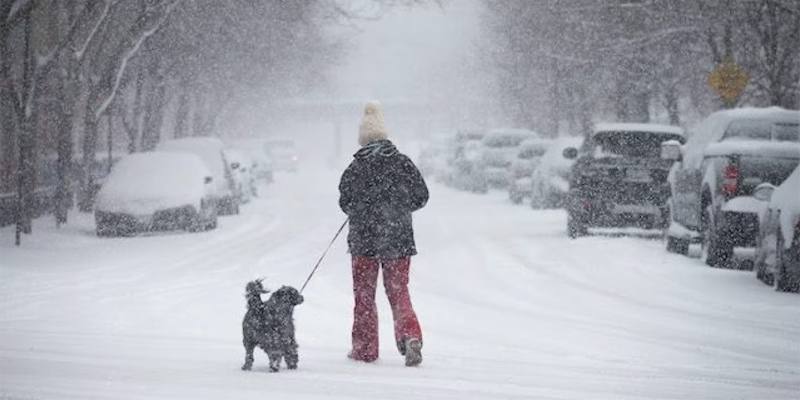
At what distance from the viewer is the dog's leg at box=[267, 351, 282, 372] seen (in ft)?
26.3

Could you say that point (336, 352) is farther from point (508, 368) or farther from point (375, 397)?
point (375, 397)

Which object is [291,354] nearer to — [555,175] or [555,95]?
[555,175]

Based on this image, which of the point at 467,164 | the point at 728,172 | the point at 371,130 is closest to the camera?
the point at 371,130

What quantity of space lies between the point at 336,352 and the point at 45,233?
50.5 feet

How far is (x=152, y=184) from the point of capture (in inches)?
934

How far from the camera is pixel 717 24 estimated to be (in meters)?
27.9

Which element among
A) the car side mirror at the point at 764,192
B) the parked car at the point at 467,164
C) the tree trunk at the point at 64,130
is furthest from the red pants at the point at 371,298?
the parked car at the point at 467,164

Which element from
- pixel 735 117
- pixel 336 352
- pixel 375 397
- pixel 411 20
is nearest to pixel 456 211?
pixel 735 117

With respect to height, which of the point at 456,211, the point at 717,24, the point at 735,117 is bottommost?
the point at 456,211

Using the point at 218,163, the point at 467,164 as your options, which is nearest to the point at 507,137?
the point at 467,164

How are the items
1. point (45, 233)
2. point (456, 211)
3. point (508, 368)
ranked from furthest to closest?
point (456, 211) → point (45, 233) → point (508, 368)

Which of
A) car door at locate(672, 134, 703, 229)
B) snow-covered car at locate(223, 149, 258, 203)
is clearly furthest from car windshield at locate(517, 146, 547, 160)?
car door at locate(672, 134, 703, 229)

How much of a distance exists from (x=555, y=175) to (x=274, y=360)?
22.1m

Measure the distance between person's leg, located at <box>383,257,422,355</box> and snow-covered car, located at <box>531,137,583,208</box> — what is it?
20450 millimetres
